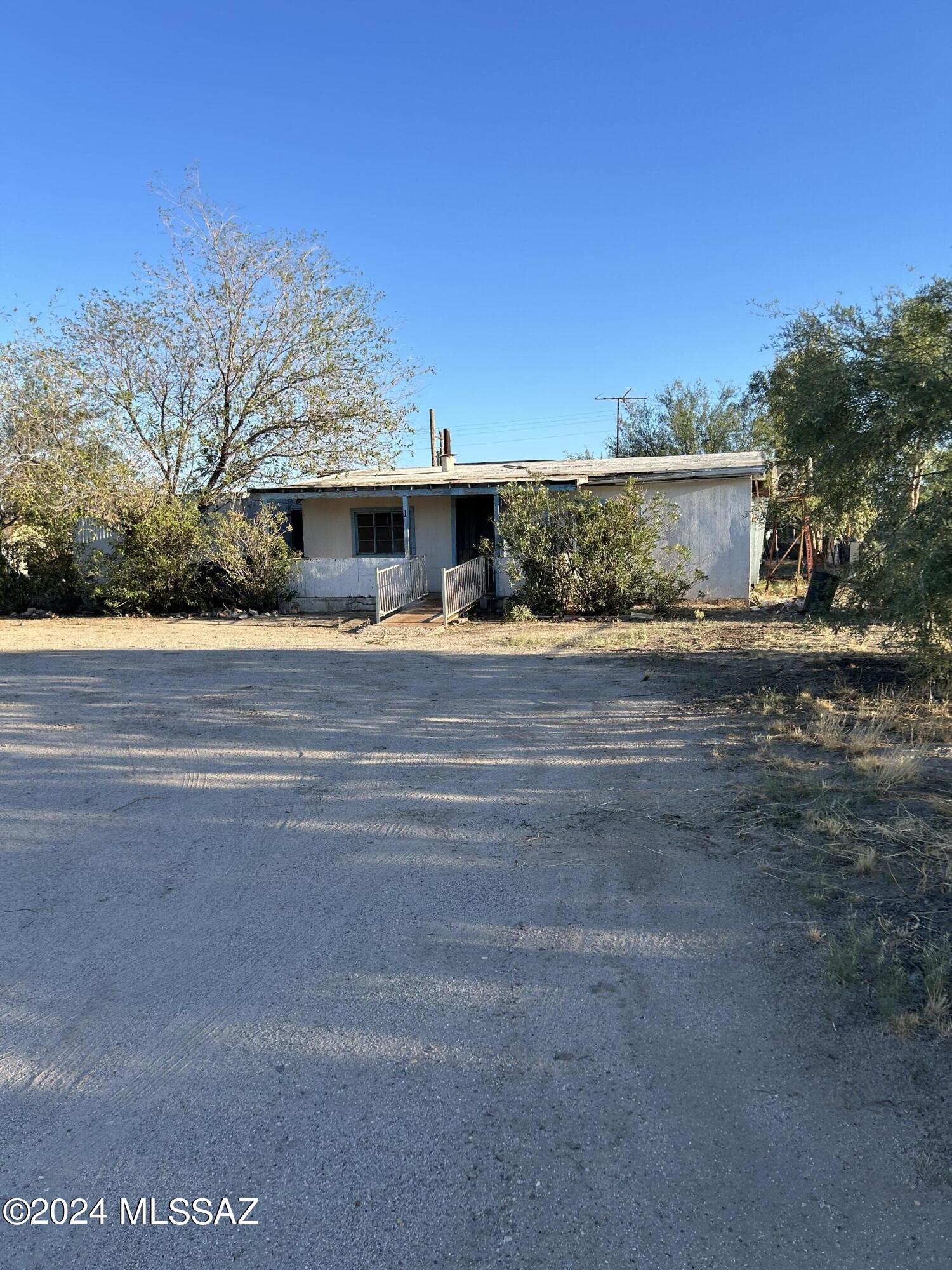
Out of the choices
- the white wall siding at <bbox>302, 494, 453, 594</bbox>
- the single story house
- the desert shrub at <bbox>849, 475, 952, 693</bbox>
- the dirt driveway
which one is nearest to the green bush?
the single story house

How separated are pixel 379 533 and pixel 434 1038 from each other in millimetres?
16748

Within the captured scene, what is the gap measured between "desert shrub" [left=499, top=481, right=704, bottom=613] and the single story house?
0.80 metres

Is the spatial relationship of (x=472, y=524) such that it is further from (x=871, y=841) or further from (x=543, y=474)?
(x=871, y=841)

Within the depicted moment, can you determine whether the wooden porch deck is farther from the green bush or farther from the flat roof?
the green bush

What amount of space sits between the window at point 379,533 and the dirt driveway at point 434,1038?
44.0ft

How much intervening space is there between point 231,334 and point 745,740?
17.0 m

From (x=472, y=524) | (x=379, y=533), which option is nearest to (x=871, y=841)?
(x=472, y=524)

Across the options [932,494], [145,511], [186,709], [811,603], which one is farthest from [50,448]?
[932,494]

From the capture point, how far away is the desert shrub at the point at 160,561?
17.0m

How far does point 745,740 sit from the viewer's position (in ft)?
20.8

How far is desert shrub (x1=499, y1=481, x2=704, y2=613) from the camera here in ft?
48.2

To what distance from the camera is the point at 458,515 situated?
18625mm

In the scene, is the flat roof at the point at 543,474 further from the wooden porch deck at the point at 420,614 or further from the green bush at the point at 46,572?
the green bush at the point at 46,572

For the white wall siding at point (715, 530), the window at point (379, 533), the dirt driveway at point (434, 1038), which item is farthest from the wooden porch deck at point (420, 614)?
the dirt driveway at point (434, 1038)
